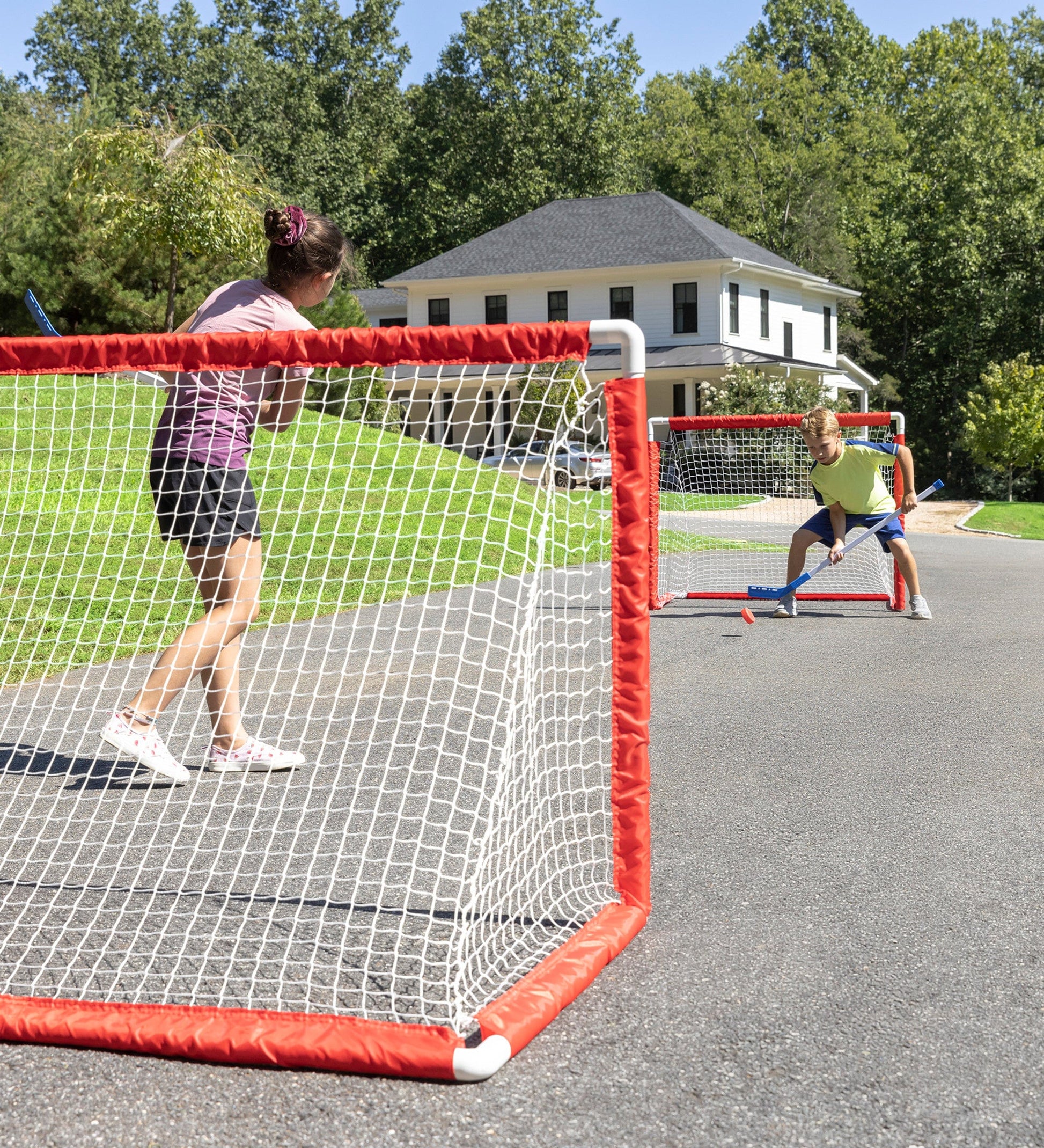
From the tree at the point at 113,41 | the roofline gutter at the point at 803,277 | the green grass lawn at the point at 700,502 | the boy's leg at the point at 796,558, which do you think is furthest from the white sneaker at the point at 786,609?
the tree at the point at 113,41

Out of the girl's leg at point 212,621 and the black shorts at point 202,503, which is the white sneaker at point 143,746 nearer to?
the girl's leg at point 212,621

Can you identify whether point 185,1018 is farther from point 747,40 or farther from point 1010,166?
point 747,40

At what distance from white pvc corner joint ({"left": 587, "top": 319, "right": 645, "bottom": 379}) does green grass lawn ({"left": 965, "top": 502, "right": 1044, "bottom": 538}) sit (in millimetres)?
21953

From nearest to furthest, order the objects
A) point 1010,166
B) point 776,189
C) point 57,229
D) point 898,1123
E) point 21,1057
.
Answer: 1. point 898,1123
2. point 21,1057
3. point 57,229
4. point 1010,166
5. point 776,189

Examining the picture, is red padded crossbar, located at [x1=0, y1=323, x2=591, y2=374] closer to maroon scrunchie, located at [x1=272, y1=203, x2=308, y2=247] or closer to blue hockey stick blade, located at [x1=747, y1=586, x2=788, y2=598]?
maroon scrunchie, located at [x1=272, y1=203, x2=308, y2=247]

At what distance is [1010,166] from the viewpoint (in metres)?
44.8

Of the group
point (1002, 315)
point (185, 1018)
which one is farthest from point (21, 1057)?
point (1002, 315)

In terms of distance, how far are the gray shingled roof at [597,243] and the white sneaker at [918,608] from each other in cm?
2930

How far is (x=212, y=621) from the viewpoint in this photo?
473 centimetres

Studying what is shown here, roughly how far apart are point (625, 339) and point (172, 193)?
22.4 metres

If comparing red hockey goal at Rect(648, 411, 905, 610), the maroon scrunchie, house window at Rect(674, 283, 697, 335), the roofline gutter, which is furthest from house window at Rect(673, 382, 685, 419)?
the maroon scrunchie

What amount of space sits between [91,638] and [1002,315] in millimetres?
42039

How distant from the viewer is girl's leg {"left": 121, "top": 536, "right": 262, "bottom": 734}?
4.71 m

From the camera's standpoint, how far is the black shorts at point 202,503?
461cm
